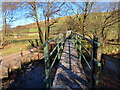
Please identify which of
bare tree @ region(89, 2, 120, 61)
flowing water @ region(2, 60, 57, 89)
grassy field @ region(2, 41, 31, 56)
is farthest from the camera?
grassy field @ region(2, 41, 31, 56)

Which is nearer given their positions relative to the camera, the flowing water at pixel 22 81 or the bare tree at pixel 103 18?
the flowing water at pixel 22 81

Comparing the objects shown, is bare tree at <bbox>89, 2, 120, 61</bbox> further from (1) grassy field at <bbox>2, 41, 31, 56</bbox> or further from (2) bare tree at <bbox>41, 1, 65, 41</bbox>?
(1) grassy field at <bbox>2, 41, 31, 56</bbox>

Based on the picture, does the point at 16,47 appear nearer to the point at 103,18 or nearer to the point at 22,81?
the point at 22,81

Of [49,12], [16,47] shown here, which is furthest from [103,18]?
[16,47]

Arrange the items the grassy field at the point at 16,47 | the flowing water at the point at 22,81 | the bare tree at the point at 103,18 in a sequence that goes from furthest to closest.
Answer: the grassy field at the point at 16,47, the bare tree at the point at 103,18, the flowing water at the point at 22,81

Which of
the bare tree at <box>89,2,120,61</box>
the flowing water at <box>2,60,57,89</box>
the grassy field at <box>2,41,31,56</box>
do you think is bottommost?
the flowing water at <box>2,60,57,89</box>

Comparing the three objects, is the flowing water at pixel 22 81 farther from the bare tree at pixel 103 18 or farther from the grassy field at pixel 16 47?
the grassy field at pixel 16 47

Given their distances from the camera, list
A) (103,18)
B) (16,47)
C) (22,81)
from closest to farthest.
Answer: (22,81) → (103,18) → (16,47)

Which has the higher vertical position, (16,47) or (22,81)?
(16,47)

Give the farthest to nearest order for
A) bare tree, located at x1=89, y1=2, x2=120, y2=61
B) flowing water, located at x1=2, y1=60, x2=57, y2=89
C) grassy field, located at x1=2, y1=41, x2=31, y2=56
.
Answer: grassy field, located at x1=2, y1=41, x2=31, y2=56, bare tree, located at x1=89, y1=2, x2=120, y2=61, flowing water, located at x1=2, y1=60, x2=57, y2=89

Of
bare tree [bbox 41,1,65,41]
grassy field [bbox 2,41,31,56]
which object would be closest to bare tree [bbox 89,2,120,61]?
bare tree [bbox 41,1,65,41]

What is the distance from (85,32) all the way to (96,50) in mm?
10695

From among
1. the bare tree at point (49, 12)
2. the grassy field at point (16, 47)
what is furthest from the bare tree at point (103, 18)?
the grassy field at point (16, 47)

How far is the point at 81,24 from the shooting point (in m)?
12.3
